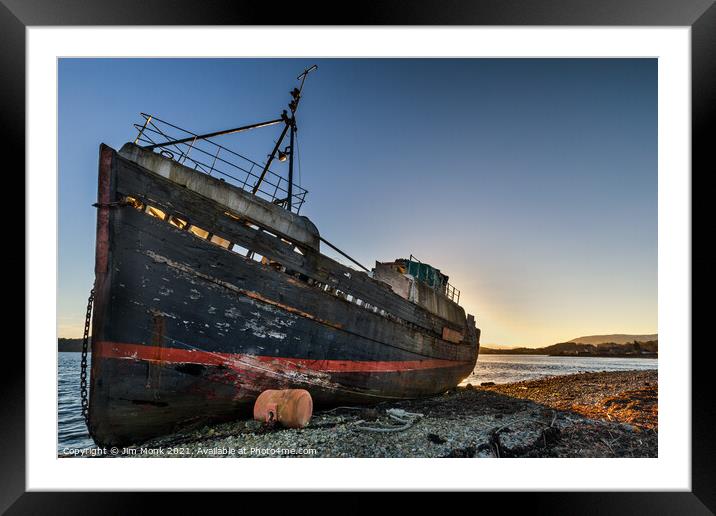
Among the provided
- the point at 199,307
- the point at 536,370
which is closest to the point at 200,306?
the point at 199,307

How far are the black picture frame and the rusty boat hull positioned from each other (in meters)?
0.84

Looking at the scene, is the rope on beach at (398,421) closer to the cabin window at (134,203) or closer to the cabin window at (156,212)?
the cabin window at (156,212)

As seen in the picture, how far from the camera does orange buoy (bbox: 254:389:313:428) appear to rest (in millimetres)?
4953

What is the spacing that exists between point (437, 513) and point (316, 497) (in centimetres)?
132

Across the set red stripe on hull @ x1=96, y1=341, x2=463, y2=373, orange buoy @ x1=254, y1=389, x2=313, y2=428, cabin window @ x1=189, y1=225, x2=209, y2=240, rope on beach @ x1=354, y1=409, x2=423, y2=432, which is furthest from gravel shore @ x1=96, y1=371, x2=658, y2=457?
cabin window @ x1=189, y1=225, x2=209, y2=240

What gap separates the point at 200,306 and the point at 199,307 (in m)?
0.02

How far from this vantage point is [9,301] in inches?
139

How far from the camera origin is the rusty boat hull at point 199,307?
440 centimetres

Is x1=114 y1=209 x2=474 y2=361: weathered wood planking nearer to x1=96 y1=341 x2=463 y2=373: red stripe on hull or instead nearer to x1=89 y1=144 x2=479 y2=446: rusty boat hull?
x1=89 y1=144 x2=479 y2=446: rusty boat hull

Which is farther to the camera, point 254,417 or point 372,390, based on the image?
point 372,390
